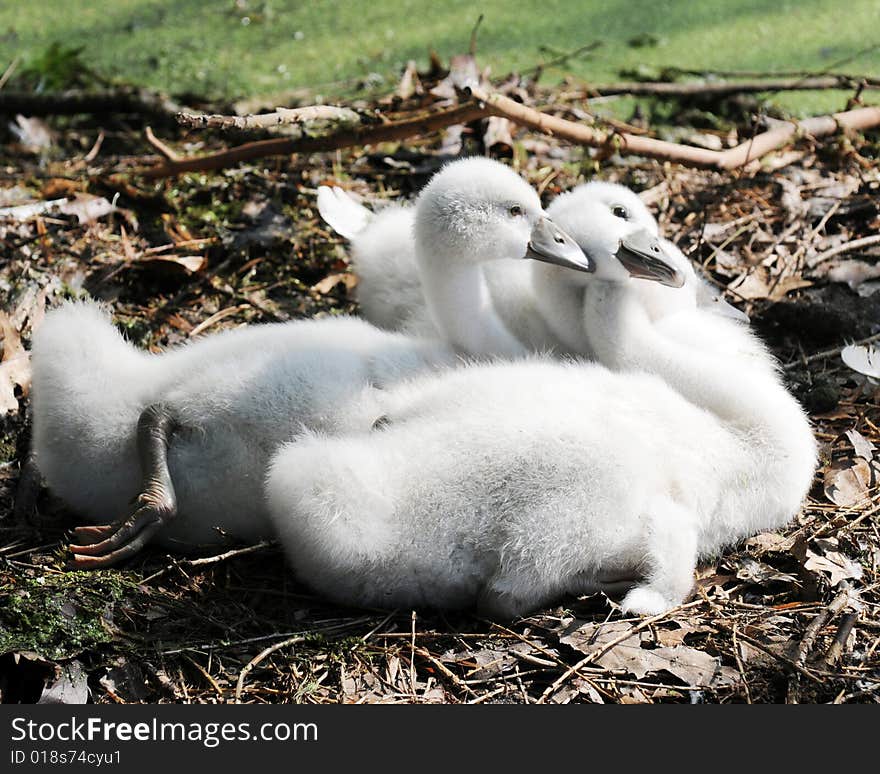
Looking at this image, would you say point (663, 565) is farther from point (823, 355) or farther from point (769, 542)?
point (823, 355)

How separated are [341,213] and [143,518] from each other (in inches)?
58.6

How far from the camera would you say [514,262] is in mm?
3643

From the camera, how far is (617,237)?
313 centimetres

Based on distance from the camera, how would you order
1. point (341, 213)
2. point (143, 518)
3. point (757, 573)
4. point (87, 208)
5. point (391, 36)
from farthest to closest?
point (391, 36) → point (87, 208) → point (341, 213) → point (757, 573) → point (143, 518)

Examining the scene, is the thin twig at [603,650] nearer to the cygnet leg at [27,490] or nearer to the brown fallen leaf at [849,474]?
the brown fallen leaf at [849,474]

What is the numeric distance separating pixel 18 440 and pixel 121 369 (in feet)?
1.97

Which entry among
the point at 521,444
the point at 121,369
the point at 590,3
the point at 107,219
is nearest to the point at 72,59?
the point at 107,219

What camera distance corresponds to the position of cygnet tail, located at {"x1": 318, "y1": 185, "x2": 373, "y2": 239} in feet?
12.5

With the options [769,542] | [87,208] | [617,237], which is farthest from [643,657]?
[87,208]

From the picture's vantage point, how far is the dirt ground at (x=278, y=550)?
2.46 meters

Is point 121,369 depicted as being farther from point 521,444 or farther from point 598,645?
point 598,645

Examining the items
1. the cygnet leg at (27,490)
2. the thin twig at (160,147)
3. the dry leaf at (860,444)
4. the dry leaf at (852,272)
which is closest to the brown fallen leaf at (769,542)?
the dry leaf at (860,444)

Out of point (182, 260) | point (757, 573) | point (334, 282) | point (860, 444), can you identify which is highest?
point (182, 260)

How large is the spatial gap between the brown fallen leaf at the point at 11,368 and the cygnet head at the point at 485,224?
136 centimetres
